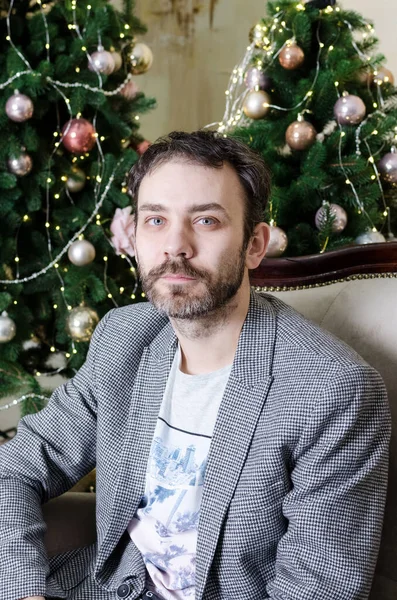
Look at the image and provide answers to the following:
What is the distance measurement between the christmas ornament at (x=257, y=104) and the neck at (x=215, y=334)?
A: 1160 millimetres

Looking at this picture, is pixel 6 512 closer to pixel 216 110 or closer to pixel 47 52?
pixel 47 52

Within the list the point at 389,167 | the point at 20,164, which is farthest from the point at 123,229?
the point at 389,167

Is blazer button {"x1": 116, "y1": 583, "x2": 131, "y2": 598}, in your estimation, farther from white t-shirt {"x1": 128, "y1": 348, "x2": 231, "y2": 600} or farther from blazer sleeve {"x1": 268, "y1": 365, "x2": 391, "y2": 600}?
blazer sleeve {"x1": 268, "y1": 365, "x2": 391, "y2": 600}

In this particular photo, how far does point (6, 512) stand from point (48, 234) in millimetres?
1243

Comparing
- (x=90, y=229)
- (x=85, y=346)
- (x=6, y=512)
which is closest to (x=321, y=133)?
(x=90, y=229)

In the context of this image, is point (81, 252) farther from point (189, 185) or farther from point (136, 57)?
point (189, 185)

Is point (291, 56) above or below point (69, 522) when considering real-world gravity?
above

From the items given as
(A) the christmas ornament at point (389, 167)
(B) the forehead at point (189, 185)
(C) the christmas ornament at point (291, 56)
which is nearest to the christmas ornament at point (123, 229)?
(C) the christmas ornament at point (291, 56)

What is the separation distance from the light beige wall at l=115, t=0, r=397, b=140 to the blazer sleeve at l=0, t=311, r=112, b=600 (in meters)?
2.55

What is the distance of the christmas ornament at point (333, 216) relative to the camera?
2.27 metres

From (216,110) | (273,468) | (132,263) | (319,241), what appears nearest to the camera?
(273,468)

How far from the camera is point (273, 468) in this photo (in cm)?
121

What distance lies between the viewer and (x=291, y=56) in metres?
2.30

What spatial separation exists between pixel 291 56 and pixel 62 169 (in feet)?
2.69
